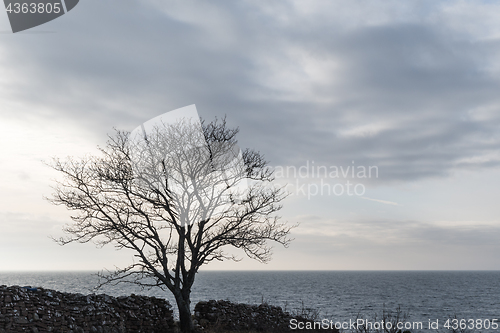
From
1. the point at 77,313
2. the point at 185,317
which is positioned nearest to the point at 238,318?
the point at 185,317

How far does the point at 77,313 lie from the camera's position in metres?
14.4

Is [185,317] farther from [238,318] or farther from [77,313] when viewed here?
[77,313]

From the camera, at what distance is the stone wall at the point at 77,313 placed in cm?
1284

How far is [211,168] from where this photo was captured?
1762 centimetres

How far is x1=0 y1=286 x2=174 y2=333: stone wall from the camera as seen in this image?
12844 millimetres

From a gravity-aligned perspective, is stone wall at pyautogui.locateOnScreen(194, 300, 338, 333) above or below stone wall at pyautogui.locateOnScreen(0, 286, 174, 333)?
below

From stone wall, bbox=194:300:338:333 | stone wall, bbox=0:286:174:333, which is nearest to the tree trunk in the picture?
stone wall, bbox=0:286:174:333

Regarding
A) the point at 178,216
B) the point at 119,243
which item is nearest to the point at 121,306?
the point at 119,243

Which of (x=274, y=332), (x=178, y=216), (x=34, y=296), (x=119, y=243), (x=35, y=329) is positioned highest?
(x=178, y=216)

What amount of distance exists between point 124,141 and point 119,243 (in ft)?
14.7

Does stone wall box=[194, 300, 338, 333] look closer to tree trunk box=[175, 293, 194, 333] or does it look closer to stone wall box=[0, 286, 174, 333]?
tree trunk box=[175, 293, 194, 333]

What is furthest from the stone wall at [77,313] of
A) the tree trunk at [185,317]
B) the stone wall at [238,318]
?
the stone wall at [238,318]

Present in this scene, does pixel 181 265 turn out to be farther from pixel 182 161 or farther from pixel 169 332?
pixel 182 161

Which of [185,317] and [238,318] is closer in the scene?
[185,317]
